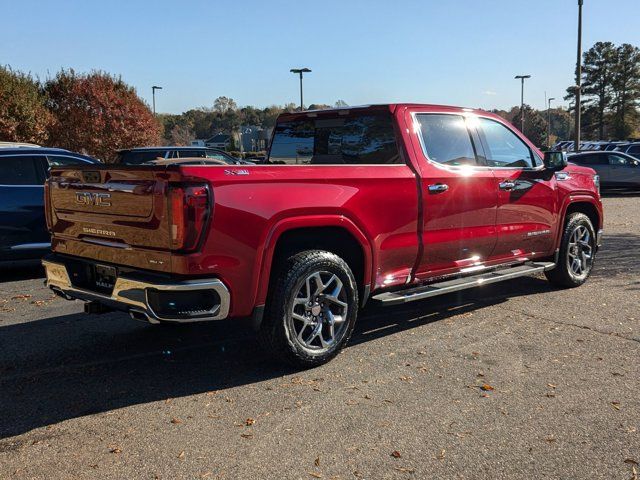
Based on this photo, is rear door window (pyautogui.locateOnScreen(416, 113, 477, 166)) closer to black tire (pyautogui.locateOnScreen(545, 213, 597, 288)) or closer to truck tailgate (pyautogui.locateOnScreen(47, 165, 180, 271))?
black tire (pyautogui.locateOnScreen(545, 213, 597, 288))

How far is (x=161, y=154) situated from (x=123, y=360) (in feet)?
29.1

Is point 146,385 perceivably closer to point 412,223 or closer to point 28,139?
point 412,223

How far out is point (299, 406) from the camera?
3742 millimetres

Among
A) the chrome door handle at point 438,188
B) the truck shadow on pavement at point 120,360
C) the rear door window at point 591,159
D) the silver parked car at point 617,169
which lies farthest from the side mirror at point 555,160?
the rear door window at point 591,159

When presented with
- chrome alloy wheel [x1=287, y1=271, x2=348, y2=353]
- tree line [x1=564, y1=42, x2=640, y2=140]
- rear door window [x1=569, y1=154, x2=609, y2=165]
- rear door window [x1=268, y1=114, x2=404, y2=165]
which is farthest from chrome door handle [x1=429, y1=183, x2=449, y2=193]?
tree line [x1=564, y1=42, x2=640, y2=140]

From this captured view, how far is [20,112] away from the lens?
22516 mm

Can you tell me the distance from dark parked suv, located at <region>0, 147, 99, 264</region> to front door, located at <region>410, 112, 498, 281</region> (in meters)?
4.85

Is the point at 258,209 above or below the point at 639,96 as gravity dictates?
below

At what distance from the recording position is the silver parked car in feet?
68.9

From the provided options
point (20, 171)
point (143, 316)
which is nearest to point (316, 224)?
point (143, 316)

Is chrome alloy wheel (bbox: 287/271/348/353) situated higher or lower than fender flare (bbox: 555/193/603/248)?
lower

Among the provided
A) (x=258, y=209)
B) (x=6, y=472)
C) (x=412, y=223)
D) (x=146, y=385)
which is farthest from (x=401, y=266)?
(x=6, y=472)

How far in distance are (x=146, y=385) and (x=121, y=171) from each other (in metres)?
1.46

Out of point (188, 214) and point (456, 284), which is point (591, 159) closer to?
point (456, 284)
